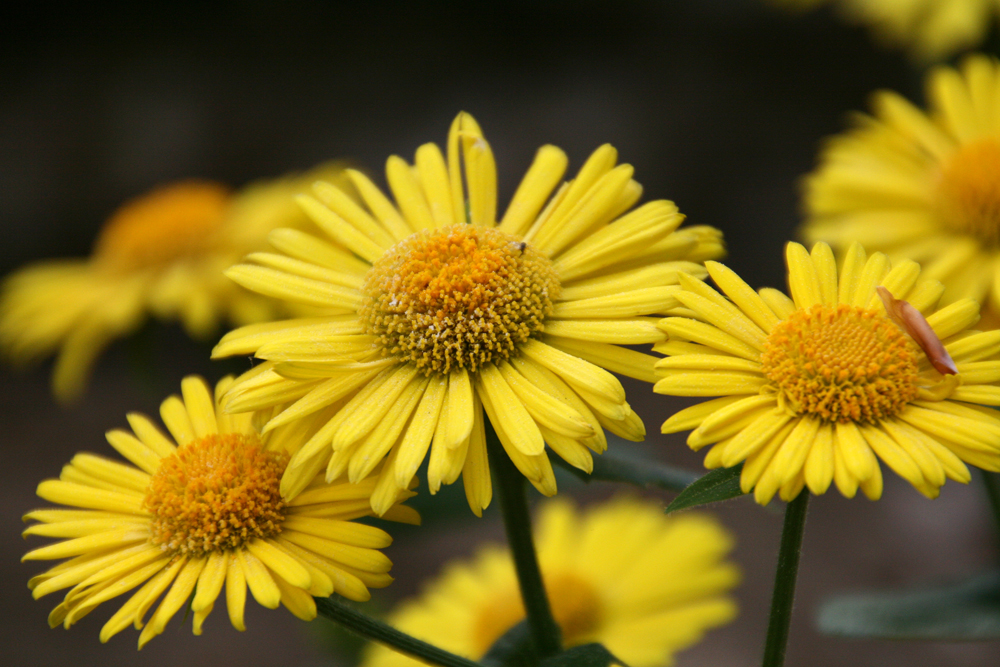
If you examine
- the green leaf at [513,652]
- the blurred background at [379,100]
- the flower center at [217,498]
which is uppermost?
the blurred background at [379,100]

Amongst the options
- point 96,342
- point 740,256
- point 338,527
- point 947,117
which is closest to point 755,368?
point 338,527

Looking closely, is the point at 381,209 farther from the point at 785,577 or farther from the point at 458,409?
the point at 785,577

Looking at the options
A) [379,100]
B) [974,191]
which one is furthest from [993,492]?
[379,100]

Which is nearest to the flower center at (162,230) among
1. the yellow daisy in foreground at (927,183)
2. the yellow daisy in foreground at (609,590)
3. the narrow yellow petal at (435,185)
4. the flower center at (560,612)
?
the yellow daisy in foreground at (609,590)

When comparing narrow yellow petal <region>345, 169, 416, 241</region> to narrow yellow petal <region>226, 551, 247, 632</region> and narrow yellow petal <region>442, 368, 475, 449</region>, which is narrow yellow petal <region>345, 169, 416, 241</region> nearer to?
narrow yellow petal <region>442, 368, 475, 449</region>

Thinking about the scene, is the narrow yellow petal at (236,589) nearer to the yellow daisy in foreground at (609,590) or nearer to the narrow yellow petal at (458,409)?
the narrow yellow petal at (458,409)

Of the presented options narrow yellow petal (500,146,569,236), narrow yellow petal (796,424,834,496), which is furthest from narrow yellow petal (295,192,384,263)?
narrow yellow petal (796,424,834,496)

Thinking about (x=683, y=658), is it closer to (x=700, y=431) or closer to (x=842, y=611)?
(x=842, y=611)
